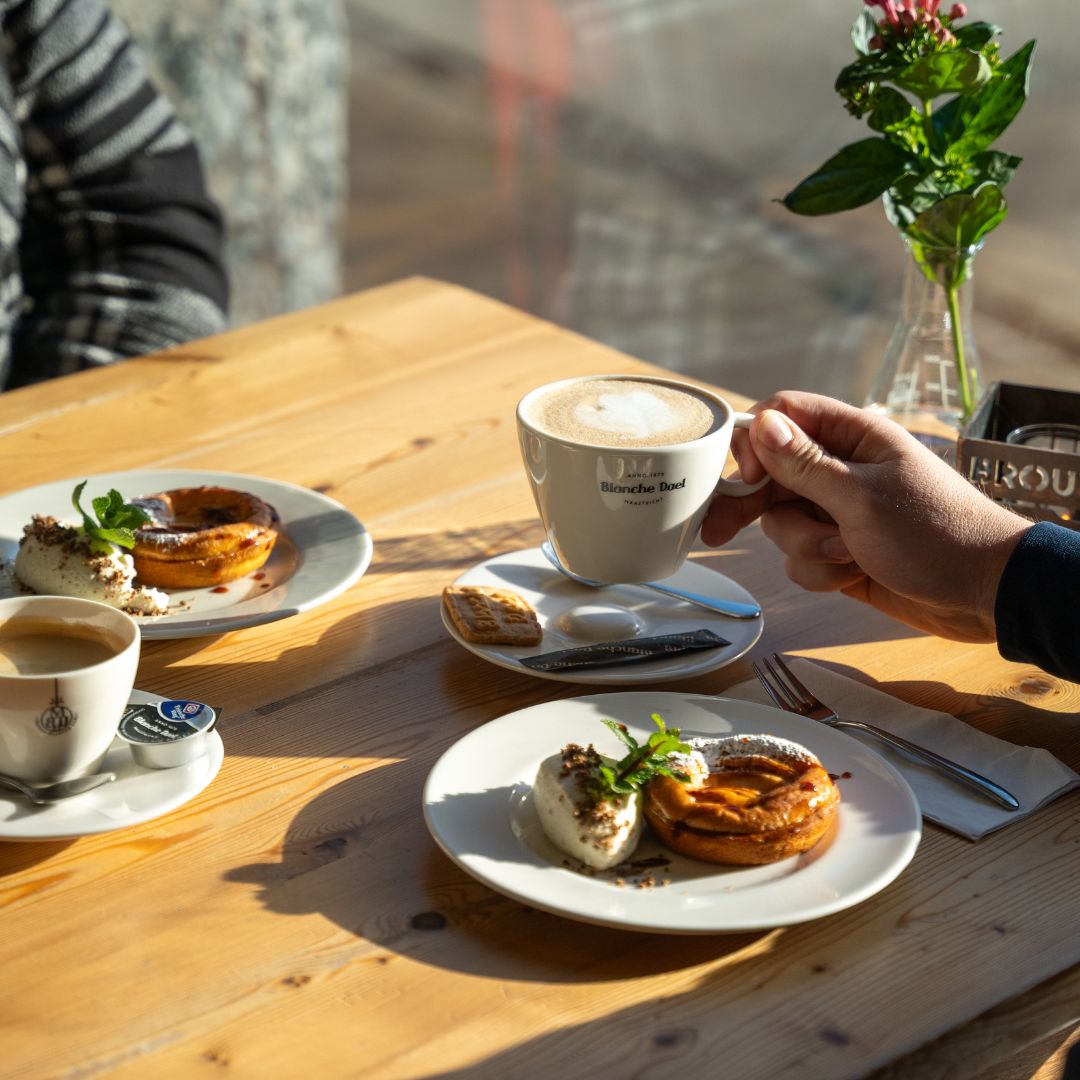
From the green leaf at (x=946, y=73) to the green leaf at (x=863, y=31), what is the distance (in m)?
0.07

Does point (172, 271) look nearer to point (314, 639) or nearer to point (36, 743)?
point (314, 639)

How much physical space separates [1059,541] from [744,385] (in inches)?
114

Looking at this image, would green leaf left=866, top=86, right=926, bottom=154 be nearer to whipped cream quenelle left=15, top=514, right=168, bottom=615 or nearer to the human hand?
the human hand

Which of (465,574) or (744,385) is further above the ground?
(465,574)

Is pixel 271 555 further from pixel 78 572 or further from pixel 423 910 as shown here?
pixel 423 910

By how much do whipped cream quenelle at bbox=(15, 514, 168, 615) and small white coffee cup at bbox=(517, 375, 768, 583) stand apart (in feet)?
1.03

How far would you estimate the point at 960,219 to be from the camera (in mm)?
1174

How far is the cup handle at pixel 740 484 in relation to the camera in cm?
103

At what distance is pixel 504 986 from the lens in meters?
0.69

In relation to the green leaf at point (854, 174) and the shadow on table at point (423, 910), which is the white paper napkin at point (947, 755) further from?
the green leaf at point (854, 174)

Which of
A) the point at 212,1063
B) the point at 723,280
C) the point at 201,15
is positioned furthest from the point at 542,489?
the point at 723,280

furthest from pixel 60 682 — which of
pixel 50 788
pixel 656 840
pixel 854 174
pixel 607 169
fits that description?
pixel 607 169

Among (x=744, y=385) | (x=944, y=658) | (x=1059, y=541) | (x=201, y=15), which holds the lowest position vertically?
(x=744, y=385)

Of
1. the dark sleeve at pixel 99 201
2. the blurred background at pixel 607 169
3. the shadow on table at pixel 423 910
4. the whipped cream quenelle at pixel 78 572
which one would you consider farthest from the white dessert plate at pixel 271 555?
the blurred background at pixel 607 169
